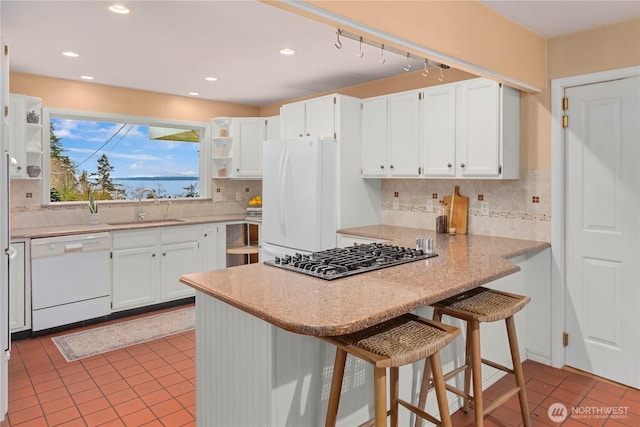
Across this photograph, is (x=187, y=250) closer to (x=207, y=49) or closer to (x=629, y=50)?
(x=207, y=49)

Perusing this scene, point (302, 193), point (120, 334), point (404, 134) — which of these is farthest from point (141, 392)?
point (404, 134)

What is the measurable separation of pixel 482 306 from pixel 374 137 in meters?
2.20

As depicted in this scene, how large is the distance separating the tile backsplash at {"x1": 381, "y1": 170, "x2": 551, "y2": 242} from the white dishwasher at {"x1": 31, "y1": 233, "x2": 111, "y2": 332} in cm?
287

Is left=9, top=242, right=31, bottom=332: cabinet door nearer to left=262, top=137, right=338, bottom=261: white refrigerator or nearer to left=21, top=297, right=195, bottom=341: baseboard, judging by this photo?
left=21, top=297, right=195, bottom=341: baseboard

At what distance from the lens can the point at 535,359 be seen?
3141 millimetres

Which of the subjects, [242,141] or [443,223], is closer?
[443,223]

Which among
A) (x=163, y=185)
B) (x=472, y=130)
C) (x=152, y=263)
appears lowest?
(x=152, y=263)

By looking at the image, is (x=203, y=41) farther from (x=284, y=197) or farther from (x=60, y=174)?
(x=60, y=174)

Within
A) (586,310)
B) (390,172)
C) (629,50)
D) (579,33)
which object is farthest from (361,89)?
(586,310)

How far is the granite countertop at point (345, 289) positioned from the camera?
1413 millimetres

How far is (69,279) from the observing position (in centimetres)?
379

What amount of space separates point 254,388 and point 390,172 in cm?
248

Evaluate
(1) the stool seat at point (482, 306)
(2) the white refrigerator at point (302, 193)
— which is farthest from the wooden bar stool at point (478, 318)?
(2) the white refrigerator at point (302, 193)

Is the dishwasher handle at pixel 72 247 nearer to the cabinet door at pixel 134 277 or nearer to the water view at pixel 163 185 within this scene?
the cabinet door at pixel 134 277
